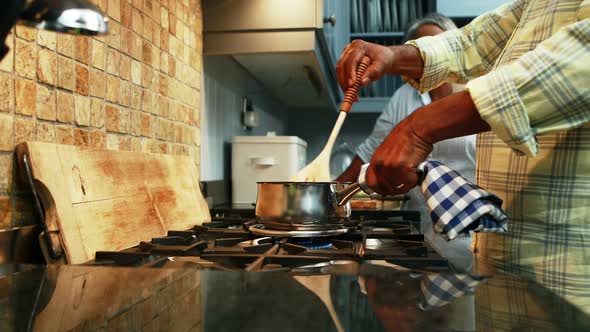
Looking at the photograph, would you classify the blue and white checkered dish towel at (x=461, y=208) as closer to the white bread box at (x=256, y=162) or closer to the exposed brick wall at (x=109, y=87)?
the exposed brick wall at (x=109, y=87)

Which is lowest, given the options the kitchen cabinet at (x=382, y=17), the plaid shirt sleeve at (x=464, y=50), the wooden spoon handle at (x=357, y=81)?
the wooden spoon handle at (x=357, y=81)

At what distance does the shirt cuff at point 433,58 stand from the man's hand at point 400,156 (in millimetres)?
301

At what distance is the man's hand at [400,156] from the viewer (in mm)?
644

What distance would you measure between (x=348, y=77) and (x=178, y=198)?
434 mm

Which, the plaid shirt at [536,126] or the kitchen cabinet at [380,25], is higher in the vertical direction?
the kitchen cabinet at [380,25]

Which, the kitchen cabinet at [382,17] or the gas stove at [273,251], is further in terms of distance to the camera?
the kitchen cabinet at [382,17]

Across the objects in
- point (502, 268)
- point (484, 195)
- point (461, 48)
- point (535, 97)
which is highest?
point (461, 48)

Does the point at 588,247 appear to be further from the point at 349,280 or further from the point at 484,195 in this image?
the point at 349,280

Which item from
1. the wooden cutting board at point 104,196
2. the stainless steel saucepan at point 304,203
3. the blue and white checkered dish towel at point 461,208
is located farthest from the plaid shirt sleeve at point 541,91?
the wooden cutting board at point 104,196

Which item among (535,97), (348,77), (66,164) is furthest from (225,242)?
(535,97)

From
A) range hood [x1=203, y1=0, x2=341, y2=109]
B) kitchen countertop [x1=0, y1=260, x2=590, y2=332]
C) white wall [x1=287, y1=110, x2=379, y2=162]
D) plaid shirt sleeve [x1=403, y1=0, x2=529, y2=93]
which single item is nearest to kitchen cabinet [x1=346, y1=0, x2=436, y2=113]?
white wall [x1=287, y1=110, x2=379, y2=162]

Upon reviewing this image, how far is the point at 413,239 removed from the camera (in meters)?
0.87

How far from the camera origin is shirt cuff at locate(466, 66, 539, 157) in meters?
0.56

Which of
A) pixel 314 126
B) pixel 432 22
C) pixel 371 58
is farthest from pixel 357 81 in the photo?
pixel 314 126
